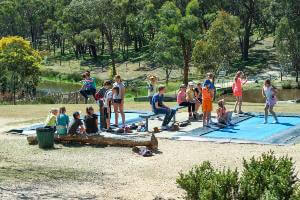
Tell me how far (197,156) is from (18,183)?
468 cm

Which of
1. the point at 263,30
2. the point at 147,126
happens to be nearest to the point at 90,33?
the point at 263,30

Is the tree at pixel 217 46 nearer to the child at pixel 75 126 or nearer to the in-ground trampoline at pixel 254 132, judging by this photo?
the in-ground trampoline at pixel 254 132

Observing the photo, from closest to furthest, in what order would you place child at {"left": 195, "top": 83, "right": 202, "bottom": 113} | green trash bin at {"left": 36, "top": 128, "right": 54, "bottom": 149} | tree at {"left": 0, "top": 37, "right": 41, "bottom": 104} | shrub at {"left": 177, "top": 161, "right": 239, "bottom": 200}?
shrub at {"left": 177, "top": 161, "right": 239, "bottom": 200}, green trash bin at {"left": 36, "top": 128, "right": 54, "bottom": 149}, child at {"left": 195, "top": 83, "right": 202, "bottom": 113}, tree at {"left": 0, "top": 37, "right": 41, "bottom": 104}

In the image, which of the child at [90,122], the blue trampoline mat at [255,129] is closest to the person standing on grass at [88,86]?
the child at [90,122]

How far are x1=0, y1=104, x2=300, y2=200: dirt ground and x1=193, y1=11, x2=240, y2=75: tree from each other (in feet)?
89.9

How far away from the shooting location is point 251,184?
27.4 feet

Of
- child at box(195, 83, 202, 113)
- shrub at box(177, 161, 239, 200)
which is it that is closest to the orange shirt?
child at box(195, 83, 202, 113)

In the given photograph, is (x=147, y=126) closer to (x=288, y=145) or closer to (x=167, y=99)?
(x=288, y=145)

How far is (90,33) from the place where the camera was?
→ 230 ft

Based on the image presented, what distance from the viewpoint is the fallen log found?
49.3 ft

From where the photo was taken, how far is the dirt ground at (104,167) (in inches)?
435

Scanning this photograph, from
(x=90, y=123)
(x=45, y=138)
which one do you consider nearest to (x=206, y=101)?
(x=90, y=123)

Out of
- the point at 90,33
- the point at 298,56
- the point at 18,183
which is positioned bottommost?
the point at 18,183

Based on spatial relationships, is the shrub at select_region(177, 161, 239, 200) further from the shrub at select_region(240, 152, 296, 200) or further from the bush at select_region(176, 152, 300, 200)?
the shrub at select_region(240, 152, 296, 200)
